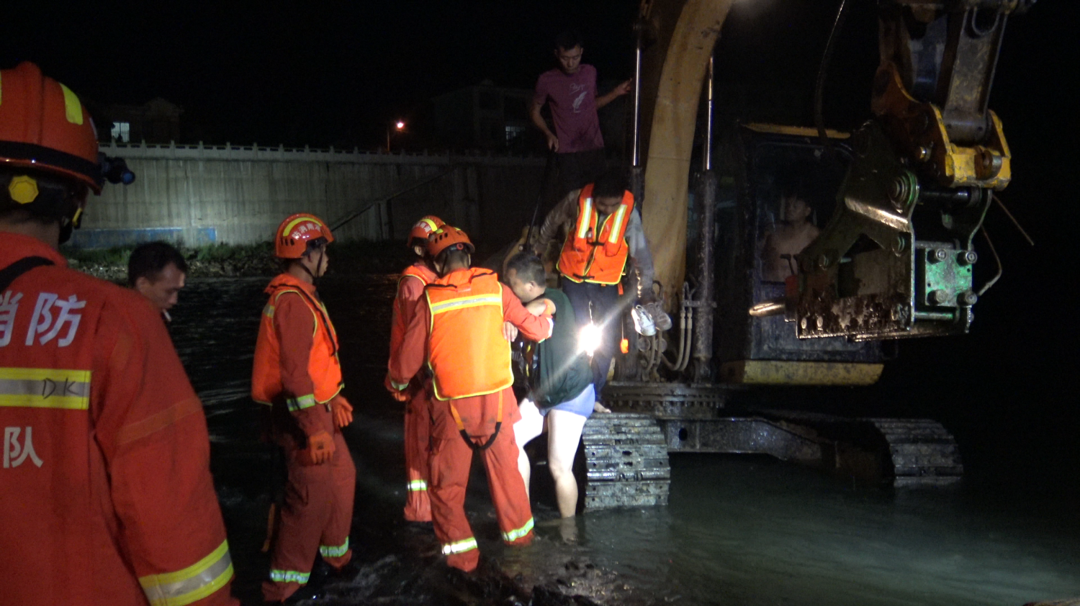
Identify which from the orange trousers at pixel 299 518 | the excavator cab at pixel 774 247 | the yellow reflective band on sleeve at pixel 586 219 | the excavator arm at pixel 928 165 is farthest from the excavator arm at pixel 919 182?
the excavator cab at pixel 774 247

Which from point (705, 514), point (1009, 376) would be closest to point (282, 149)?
point (1009, 376)

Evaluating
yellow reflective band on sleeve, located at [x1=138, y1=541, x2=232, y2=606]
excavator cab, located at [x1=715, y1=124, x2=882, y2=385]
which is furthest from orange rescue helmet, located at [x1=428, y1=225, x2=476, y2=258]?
yellow reflective band on sleeve, located at [x1=138, y1=541, x2=232, y2=606]

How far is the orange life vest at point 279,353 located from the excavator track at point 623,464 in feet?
6.99

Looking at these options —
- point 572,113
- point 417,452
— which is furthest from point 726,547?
point 572,113

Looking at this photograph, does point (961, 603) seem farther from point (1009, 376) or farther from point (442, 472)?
point (1009, 376)

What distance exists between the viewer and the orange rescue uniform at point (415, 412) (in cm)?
524

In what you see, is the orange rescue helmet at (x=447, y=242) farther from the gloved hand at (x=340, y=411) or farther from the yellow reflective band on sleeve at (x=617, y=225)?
the yellow reflective band on sleeve at (x=617, y=225)

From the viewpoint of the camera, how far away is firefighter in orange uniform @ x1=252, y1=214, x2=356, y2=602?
12.8ft

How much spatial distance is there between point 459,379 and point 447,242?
2.75 ft

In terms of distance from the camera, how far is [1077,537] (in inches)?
202

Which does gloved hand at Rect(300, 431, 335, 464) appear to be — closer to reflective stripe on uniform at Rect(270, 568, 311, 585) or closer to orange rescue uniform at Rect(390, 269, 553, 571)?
reflective stripe on uniform at Rect(270, 568, 311, 585)

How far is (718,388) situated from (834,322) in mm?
2867

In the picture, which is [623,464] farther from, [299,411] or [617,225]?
[299,411]

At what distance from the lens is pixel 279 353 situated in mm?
3986
